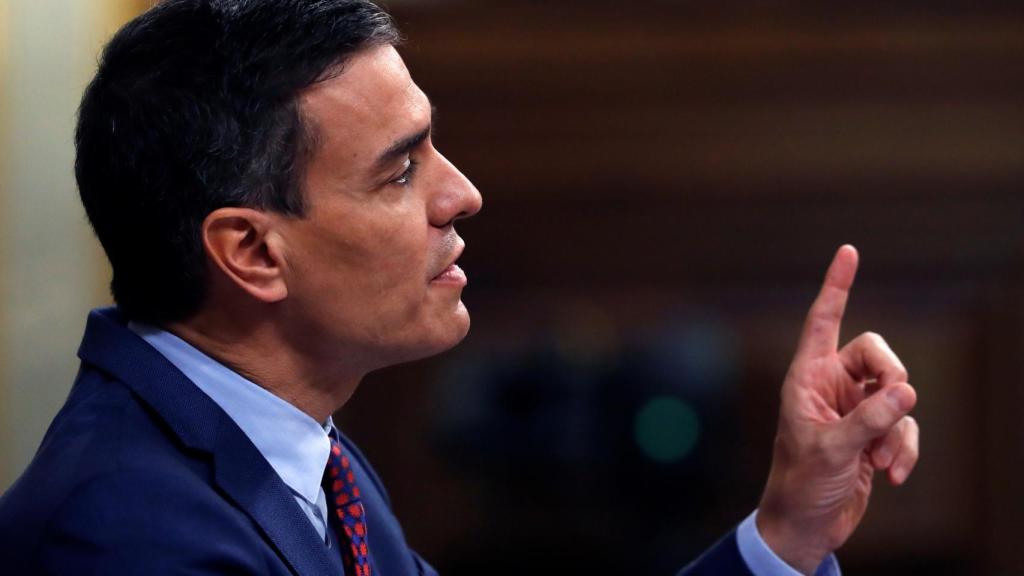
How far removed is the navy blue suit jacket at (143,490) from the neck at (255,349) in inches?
2.6

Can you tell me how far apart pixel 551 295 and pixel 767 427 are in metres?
0.61

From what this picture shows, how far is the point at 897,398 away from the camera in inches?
48.9

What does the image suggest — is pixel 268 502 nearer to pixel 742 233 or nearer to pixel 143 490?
pixel 143 490

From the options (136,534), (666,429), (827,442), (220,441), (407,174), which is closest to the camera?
(136,534)

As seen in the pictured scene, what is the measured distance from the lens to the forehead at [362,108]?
43.8 inches

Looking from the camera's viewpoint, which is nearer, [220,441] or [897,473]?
[220,441]

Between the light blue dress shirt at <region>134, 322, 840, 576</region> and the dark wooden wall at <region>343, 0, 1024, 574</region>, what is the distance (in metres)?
1.59

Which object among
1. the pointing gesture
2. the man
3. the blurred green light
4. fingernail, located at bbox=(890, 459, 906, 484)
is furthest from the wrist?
the blurred green light

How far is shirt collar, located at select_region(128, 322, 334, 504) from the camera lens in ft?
3.65

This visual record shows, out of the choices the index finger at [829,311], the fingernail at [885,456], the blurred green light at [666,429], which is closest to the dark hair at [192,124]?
the index finger at [829,311]

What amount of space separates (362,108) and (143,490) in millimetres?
403

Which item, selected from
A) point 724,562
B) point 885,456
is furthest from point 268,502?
point 885,456

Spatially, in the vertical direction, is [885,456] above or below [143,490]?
below

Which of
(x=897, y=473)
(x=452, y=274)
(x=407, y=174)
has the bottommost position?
(x=897, y=473)
